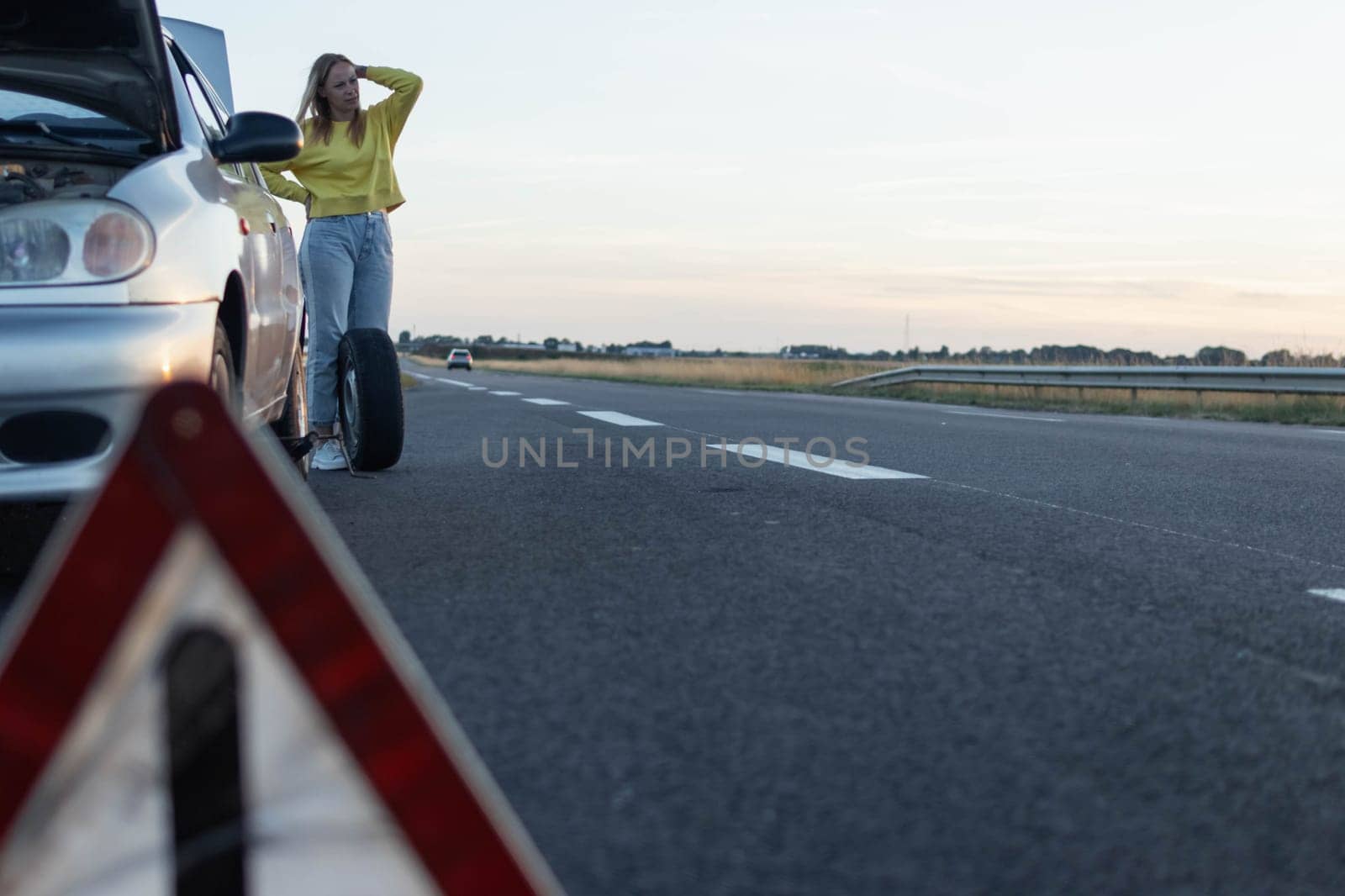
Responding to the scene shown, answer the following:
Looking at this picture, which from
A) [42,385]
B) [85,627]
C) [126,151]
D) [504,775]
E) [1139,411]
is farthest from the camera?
[1139,411]

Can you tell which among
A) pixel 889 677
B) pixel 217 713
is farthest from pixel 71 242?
pixel 217 713

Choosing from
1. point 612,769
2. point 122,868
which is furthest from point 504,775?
point 122,868

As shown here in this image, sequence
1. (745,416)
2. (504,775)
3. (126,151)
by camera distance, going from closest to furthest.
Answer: (504,775) < (126,151) < (745,416)

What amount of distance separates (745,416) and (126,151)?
9.56 metres

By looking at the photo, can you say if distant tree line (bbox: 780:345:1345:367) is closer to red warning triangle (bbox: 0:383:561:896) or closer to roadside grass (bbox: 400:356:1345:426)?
A: roadside grass (bbox: 400:356:1345:426)

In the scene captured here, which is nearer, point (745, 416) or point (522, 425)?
point (522, 425)

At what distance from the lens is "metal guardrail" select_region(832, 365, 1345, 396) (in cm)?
1619

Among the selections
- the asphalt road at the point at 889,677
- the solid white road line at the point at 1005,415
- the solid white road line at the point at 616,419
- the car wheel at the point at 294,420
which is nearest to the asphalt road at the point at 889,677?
the asphalt road at the point at 889,677

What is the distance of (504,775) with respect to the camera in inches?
92.4

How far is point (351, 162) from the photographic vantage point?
7219mm

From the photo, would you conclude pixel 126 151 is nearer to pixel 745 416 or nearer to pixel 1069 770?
pixel 1069 770

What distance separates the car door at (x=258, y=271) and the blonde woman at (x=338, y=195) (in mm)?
1223

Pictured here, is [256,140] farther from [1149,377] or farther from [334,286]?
[1149,377]

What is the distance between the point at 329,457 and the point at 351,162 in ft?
4.92
